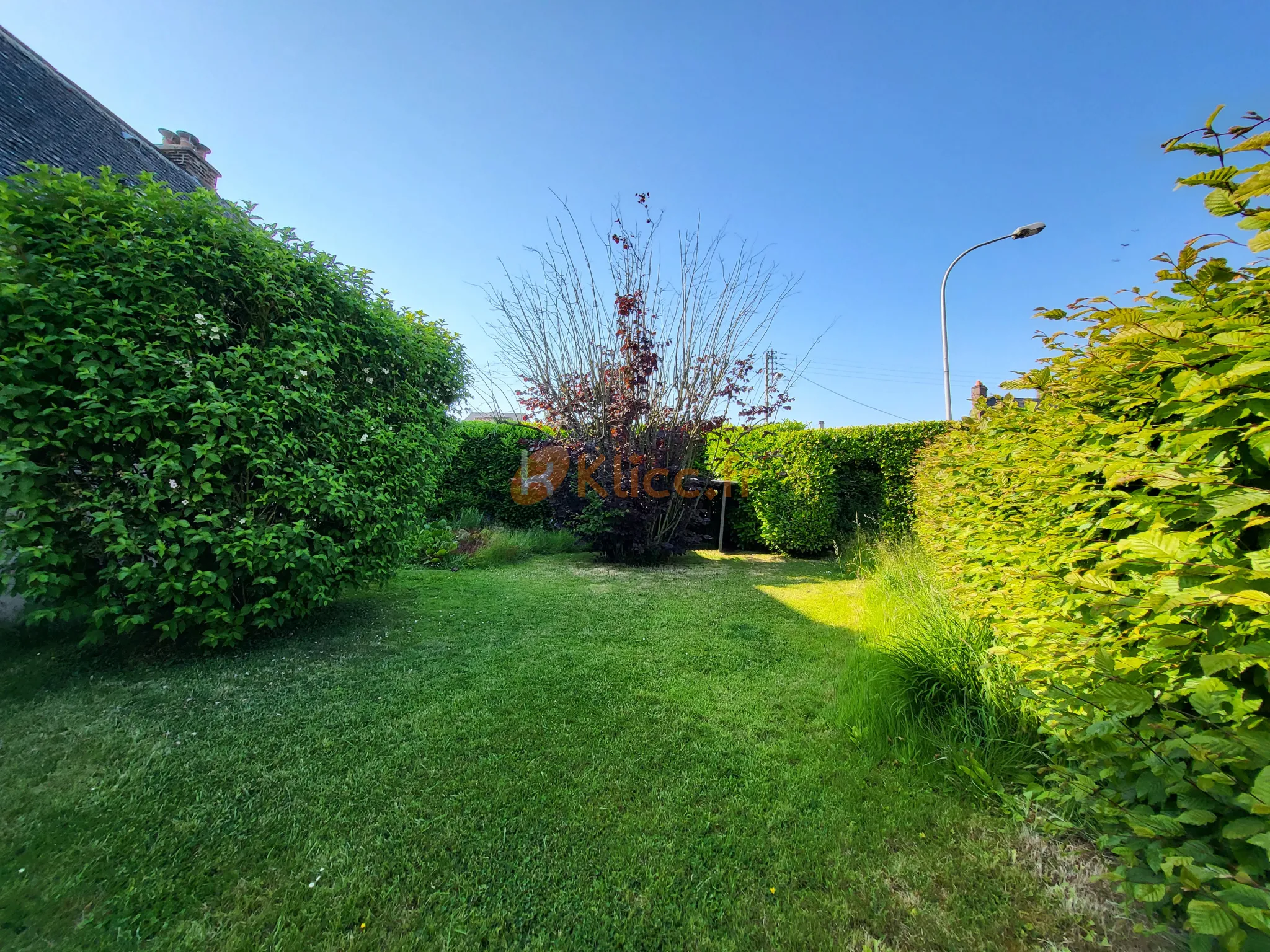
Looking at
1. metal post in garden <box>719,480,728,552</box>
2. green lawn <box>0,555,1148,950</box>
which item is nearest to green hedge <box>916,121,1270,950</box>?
green lawn <box>0,555,1148,950</box>

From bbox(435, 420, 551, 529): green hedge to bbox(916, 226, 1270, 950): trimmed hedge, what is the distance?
8.41 meters

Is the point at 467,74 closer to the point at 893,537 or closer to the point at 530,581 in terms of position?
the point at 530,581

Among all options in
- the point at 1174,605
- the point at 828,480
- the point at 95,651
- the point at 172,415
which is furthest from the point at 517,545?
the point at 1174,605

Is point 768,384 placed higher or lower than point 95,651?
higher

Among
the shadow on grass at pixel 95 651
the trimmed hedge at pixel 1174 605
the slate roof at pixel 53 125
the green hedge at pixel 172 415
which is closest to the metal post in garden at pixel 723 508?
the green hedge at pixel 172 415

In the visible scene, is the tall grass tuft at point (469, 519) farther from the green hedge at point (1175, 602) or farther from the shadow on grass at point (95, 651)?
the green hedge at point (1175, 602)

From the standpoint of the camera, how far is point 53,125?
5270 millimetres

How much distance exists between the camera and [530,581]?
18.9ft

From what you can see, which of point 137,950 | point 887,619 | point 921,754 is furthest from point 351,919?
point 887,619

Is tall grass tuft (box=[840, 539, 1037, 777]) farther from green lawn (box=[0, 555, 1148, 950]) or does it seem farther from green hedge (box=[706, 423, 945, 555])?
green hedge (box=[706, 423, 945, 555])

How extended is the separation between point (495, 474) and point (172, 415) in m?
6.56

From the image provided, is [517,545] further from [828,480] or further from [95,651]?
[828,480]

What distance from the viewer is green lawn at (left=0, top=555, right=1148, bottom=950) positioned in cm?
137

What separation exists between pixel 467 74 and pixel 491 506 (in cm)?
677
